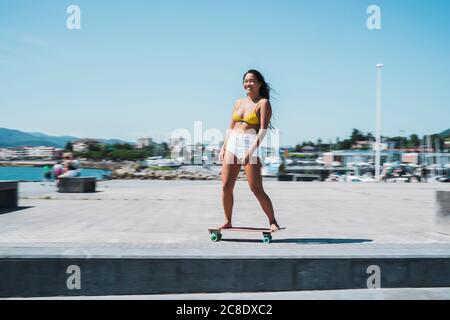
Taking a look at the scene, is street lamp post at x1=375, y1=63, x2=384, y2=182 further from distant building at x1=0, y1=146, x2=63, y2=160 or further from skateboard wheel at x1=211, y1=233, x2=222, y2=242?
skateboard wheel at x1=211, y1=233, x2=222, y2=242

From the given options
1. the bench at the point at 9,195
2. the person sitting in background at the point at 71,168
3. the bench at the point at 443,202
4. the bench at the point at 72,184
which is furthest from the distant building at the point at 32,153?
the bench at the point at 443,202

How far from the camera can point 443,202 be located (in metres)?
6.68

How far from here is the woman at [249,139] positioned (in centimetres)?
544

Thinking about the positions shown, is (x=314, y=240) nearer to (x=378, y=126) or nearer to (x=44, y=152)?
(x=44, y=152)

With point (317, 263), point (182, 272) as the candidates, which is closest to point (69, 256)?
point (182, 272)

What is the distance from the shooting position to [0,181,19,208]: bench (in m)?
8.88

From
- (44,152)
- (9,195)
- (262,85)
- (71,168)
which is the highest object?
(262,85)

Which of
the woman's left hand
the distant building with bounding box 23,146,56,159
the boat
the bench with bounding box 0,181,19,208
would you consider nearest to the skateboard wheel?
the woman's left hand

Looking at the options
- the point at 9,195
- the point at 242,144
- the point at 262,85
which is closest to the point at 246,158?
the point at 242,144

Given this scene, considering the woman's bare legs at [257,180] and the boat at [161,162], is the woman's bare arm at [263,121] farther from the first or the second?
the boat at [161,162]

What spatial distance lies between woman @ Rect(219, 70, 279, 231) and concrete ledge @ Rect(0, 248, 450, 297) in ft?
3.97

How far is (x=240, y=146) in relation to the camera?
548 centimetres

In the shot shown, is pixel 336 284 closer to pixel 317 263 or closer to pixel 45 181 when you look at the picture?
pixel 317 263

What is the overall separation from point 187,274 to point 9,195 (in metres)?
6.41
